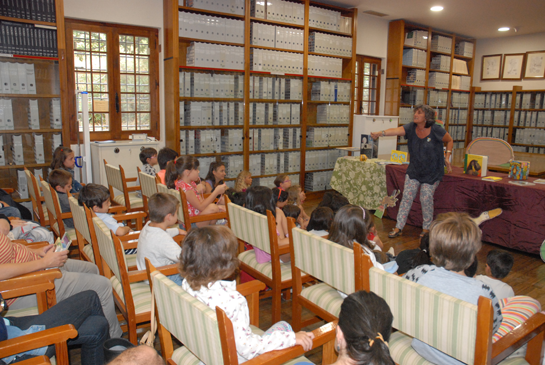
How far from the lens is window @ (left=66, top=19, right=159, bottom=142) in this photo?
4.75 m

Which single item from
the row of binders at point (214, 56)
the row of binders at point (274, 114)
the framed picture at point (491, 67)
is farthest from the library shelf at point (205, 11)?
the framed picture at point (491, 67)

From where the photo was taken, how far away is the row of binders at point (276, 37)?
556cm

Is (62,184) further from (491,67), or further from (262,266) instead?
(491,67)

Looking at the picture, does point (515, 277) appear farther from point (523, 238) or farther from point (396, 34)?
point (396, 34)

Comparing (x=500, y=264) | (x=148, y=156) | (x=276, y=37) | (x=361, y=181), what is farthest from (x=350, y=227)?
(x=276, y=37)

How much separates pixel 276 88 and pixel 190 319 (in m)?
4.99

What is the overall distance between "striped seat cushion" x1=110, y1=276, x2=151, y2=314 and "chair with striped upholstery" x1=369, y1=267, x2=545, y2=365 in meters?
1.12

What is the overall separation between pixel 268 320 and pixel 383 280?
1.35 meters

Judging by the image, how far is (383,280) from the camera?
4.81ft

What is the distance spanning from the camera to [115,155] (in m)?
4.82

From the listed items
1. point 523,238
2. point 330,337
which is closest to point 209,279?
point 330,337

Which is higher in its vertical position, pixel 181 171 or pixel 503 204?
pixel 181 171

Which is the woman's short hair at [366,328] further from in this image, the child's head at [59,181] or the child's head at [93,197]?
the child's head at [59,181]

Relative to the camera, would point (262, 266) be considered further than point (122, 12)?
No
